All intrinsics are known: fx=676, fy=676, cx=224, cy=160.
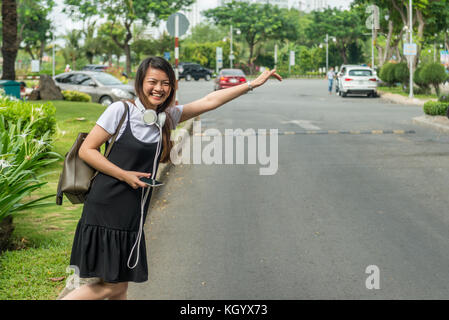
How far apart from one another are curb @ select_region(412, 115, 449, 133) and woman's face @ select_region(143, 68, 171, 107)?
Answer: 15.1 metres

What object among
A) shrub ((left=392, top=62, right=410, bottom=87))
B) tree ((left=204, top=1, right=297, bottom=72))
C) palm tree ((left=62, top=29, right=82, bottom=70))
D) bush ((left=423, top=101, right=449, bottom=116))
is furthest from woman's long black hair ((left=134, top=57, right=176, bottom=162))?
tree ((left=204, top=1, right=297, bottom=72))

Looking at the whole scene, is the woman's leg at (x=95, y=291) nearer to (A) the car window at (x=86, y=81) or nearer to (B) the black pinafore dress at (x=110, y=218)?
(B) the black pinafore dress at (x=110, y=218)

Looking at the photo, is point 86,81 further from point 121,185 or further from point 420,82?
point 121,185

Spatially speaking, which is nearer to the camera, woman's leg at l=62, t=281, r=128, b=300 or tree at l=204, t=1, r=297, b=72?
woman's leg at l=62, t=281, r=128, b=300

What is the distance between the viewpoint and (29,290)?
16.5 ft

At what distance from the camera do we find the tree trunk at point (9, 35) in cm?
2033

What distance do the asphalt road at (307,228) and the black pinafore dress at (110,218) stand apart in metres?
1.45

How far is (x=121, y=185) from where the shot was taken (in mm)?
3664

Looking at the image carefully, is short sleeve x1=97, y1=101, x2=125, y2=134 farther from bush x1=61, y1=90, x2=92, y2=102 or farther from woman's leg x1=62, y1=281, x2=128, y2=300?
bush x1=61, y1=90, x2=92, y2=102

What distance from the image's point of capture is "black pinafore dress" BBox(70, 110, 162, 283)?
3.65 meters

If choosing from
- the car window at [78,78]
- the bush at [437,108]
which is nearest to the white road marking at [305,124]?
the bush at [437,108]

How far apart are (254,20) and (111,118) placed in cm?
9138

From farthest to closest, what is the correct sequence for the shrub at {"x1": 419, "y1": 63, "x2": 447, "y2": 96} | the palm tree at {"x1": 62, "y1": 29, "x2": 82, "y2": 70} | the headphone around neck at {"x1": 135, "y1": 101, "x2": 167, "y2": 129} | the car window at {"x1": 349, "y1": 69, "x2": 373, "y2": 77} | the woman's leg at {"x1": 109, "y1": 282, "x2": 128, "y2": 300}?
the palm tree at {"x1": 62, "y1": 29, "x2": 82, "y2": 70} < the car window at {"x1": 349, "y1": 69, "x2": 373, "y2": 77} < the shrub at {"x1": 419, "y1": 63, "x2": 447, "y2": 96} < the woman's leg at {"x1": 109, "y1": 282, "x2": 128, "y2": 300} < the headphone around neck at {"x1": 135, "y1": 101, "x2": 167, "y2": 129}
